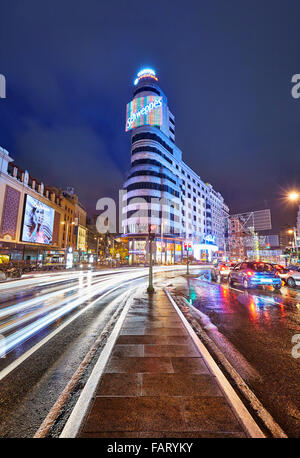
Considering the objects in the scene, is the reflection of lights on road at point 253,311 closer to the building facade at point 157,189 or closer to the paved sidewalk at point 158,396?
the paved sidewalk at point 158,396

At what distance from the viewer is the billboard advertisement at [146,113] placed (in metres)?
63.5

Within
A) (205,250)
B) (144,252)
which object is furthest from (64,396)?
(205,250)

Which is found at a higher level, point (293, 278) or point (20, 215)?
point (20, 215)

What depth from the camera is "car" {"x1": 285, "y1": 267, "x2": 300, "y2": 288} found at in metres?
14.1

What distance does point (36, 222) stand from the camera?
38.8 m

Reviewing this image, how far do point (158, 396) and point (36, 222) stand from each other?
42.4 m

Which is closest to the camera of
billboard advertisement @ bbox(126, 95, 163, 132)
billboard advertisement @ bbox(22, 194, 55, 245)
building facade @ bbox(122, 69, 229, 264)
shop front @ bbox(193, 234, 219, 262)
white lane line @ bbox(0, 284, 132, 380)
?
white lane line @ bbox(0, 284, 132, 380)

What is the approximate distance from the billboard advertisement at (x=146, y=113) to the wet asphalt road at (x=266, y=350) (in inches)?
2606

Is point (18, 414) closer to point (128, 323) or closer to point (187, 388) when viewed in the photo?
point (187, 388)

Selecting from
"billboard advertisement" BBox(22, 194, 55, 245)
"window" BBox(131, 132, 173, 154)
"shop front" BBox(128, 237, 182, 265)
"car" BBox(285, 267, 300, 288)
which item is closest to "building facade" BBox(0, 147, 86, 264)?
"billboard advertisement" BBox(22, 194, 55, 245)

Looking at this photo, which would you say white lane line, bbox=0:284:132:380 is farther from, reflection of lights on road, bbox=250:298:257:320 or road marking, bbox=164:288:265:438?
reflection of lights on road, bbox=250:298:257:320

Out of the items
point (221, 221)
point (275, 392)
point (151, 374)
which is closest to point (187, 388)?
point (151, 374)

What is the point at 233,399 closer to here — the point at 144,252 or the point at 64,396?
the point at 64,396
